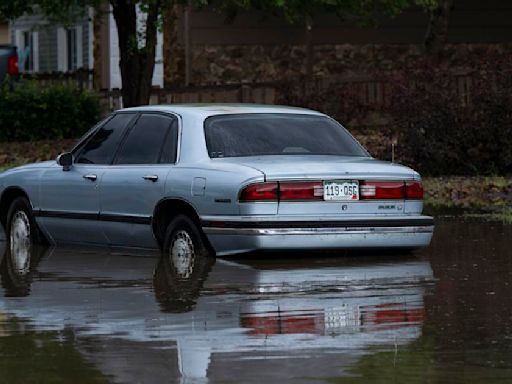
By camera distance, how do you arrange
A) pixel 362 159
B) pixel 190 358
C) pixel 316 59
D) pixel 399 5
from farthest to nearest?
pixel 316 59, pixel 399 5, pixel 362 159, pixel 190 358

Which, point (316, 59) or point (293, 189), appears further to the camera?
point (316, 59)

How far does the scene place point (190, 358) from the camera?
8.63m

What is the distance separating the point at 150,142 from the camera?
46.6 feet

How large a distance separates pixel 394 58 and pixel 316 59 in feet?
5.79

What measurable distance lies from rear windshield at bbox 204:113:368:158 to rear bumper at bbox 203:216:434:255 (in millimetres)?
858

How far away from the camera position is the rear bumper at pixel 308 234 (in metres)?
12.8

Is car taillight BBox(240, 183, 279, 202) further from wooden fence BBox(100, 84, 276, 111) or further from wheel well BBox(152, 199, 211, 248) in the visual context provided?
wooden fence BBox(100, 84, 276, 111)

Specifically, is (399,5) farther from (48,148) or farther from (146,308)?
(146,308)

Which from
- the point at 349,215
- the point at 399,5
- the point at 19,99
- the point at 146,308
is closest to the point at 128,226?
the point at 349,215

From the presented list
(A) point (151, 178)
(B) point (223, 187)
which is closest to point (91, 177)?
(A) point (151, 178)

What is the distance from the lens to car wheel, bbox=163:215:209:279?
13211 millimetres

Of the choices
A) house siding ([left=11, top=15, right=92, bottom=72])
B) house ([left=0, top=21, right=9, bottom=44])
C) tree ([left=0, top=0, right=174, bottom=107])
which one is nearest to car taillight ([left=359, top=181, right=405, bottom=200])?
tree ([left=0, top=0, right=174, bottom=107])

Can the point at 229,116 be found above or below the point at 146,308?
above

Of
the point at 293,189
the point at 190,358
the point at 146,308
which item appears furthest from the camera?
the point at 293,189
